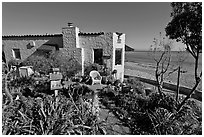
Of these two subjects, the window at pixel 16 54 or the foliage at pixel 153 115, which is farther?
the window at pixel 16 54

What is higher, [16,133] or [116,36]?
[116,36]

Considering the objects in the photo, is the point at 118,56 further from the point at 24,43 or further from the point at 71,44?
the point at 24,43

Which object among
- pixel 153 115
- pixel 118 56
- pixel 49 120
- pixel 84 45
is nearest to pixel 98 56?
pixel 84 45

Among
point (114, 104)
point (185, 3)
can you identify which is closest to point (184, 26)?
point (185, 3)

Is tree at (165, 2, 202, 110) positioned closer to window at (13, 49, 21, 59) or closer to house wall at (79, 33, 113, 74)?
house wall at (79, 33, 113, 74)

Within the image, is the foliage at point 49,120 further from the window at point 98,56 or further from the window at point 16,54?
the window at point 16,54

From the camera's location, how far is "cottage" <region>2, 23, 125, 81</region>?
10.3 metres

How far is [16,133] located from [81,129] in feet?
5.39

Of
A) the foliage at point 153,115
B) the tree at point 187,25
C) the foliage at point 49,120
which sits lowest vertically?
the foliage at point 153,115

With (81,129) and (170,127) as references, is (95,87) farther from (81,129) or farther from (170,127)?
(170,127)

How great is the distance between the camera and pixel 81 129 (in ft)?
12.6

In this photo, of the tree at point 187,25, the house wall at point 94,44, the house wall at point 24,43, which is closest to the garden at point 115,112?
the tree at point 187,25

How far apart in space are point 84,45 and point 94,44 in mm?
804

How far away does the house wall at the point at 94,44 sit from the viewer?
10305 mm
